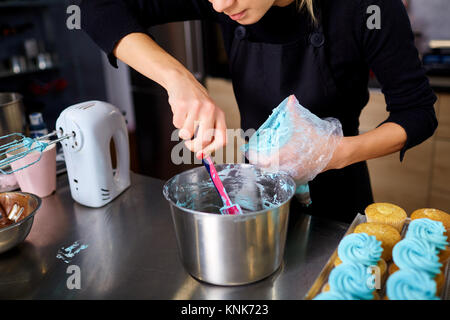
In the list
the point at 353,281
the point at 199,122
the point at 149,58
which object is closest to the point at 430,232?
the point at 353,281

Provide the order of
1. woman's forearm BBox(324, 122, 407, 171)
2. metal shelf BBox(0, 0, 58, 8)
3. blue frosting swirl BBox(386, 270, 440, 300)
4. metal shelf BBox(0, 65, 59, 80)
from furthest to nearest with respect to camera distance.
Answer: metal shelf BBox(0, 65, 59, 80), metal shelf BBox(0, 0, 58, 8), woman's forearm BBox(324, 122, 407, 171), blue frosting swirl BBox(386, 270, 440, 300)

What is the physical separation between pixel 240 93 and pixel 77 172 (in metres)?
0.57

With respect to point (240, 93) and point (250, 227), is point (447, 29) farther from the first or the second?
point (250, 227)

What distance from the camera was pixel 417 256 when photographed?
2.46ft

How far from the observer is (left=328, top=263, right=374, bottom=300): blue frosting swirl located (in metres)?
0.70

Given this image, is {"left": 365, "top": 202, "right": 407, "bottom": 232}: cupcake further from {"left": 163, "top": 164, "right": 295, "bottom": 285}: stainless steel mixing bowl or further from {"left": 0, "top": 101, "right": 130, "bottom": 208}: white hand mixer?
{"left": 0, "top": 101, "right": 130, "bottom": 208}: white hand mixer

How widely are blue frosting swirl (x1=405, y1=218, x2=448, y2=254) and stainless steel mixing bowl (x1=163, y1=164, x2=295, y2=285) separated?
9.9 inches

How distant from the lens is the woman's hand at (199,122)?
865mm

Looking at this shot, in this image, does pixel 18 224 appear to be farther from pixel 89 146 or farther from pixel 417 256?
pixel 417 256

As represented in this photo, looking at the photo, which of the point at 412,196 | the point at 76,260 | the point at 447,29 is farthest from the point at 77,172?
the point at 447,29

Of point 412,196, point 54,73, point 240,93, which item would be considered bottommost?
point 412,196

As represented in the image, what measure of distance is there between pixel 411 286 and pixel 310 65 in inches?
28.3

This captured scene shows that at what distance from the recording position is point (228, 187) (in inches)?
40.3

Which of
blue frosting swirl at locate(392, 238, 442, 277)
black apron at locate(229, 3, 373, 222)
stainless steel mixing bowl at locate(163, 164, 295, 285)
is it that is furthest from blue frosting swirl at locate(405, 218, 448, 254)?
black apron at locate(229, 3, 373, 222)
